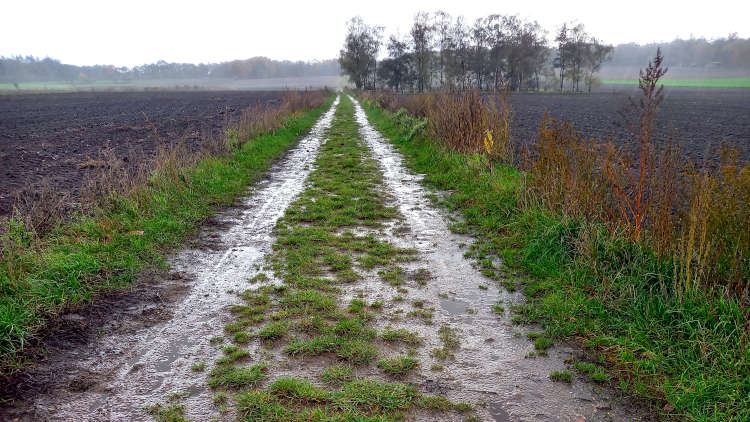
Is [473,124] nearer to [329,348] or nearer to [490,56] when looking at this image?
[329,348]

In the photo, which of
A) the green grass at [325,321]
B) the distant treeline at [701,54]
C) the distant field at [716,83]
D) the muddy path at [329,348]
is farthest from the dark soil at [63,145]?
the distant treeline at [701,54]

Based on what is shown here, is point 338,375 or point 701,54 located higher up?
point 701,54

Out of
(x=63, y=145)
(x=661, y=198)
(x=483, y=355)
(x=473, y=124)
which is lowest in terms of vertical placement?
(x=483, y=355)

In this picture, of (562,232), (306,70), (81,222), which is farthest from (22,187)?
(306,70)

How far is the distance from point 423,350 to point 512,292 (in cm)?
154

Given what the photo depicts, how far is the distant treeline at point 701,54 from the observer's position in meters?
102

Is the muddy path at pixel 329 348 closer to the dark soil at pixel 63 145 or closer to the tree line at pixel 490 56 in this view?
the dark soil at pixel 63 145

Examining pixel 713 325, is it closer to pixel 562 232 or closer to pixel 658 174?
pixel 658 174

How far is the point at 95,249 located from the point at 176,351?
2559mm

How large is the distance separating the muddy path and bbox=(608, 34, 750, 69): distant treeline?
10079 cm

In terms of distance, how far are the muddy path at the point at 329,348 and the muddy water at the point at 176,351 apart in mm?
12

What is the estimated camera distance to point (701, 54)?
116000 millimetres

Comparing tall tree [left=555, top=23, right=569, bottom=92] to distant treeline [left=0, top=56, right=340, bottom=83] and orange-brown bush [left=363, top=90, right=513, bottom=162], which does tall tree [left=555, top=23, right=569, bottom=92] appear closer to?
orange-brown bush [left=363, top=90, right=513, bottom=162]

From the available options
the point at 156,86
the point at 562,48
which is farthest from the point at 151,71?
the point at 562,48
